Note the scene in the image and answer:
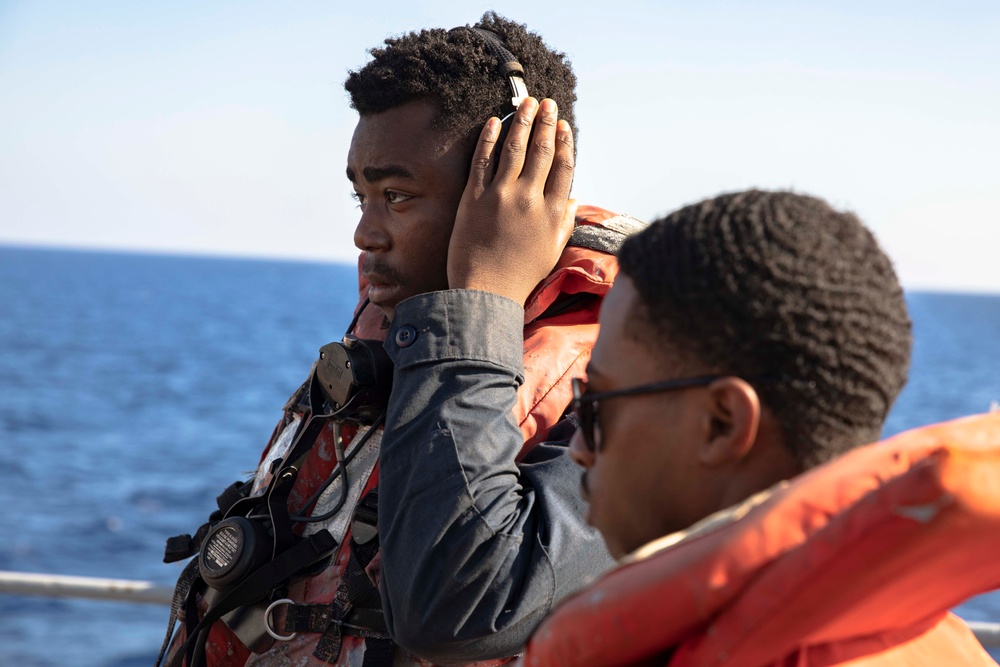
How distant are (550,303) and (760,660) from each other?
132 cm

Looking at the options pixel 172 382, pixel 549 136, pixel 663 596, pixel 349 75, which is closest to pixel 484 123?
pixel 549 136

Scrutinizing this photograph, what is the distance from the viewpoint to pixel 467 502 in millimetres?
2014

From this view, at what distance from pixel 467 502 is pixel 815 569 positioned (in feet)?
2.92

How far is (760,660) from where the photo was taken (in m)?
1.28

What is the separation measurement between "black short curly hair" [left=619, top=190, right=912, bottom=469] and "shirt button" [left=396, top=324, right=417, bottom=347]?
0.74 m

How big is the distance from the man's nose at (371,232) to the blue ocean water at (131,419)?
46.5 feet

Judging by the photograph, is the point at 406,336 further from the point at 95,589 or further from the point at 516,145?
the point at 95,589

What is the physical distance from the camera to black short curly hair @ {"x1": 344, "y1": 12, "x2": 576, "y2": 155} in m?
2.62

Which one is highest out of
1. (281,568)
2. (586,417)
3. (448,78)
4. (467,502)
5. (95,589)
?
(448,78)

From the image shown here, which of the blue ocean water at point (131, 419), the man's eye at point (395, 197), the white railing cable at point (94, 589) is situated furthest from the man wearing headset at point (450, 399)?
the blue ocean water at point (131, 419)

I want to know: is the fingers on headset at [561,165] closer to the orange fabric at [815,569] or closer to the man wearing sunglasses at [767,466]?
the man wearing sunglasses at [767,466]

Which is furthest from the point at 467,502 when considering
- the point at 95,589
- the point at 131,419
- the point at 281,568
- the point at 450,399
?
the point at 131,419

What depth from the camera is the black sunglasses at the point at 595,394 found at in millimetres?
1536

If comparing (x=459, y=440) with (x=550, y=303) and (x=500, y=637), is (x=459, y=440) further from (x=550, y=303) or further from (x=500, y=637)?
(x=550, y=303)
